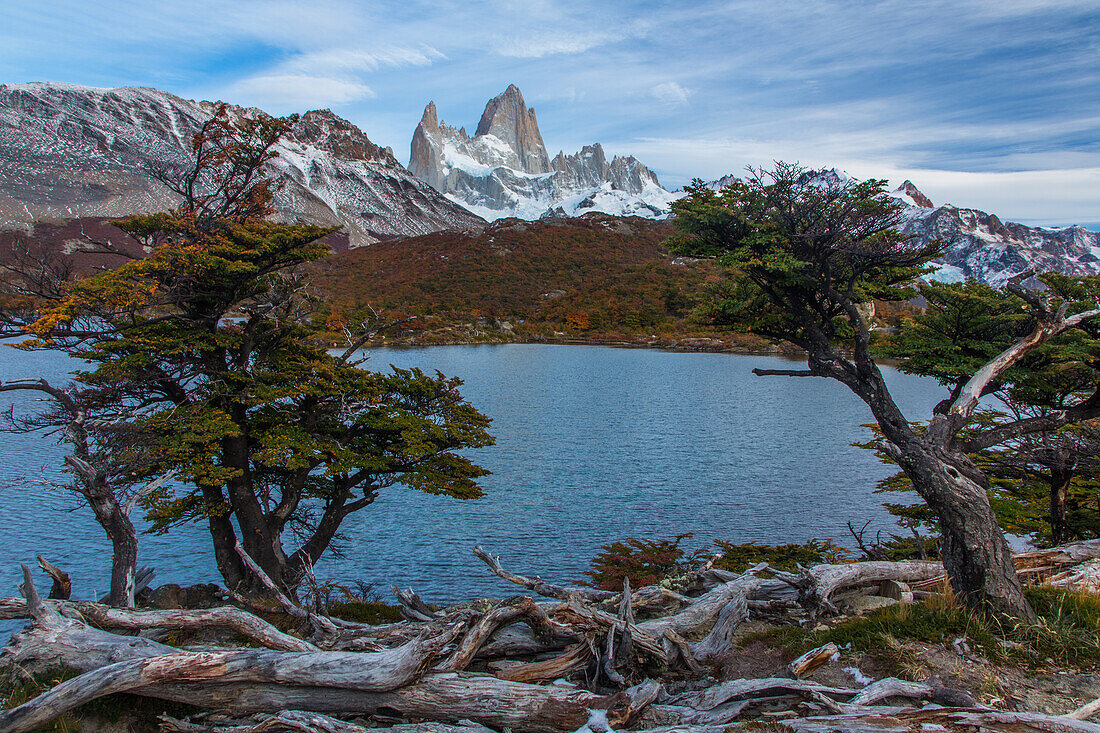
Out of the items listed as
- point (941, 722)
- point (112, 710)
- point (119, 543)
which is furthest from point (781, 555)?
point (119, 543)

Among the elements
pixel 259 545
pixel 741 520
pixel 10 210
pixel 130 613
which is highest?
pixel 10 210

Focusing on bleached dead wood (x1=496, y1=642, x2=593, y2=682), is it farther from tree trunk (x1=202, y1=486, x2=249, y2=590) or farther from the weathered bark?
tree trunk (x1=202, y1=486, x2=249, y2=590)

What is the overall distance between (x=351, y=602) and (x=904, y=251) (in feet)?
56.5

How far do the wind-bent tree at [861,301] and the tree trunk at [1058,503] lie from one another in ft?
16.5

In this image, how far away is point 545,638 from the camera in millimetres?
7930

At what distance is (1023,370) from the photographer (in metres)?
15.0

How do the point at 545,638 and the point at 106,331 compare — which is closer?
the point at 545,638

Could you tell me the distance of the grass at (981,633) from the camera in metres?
7.16

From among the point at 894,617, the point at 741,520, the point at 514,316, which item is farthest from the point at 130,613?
the point at 514,316

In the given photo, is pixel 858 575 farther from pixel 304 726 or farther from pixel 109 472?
pixel 109 472

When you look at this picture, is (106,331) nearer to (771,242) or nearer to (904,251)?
(771,242)

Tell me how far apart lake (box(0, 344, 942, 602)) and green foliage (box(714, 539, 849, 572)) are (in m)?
2.18

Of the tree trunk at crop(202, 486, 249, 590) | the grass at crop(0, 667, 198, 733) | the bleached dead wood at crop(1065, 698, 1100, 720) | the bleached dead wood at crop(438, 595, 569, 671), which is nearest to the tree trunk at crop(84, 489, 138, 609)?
the tree trunk at crop(202, 486, 249, 590)

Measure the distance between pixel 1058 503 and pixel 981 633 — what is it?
41.2 feet
